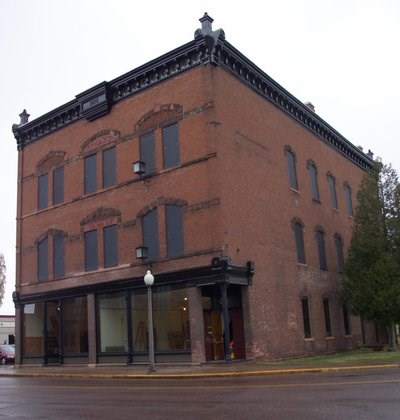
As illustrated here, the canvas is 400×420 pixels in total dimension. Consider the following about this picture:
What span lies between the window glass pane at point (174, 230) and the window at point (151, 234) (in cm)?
80

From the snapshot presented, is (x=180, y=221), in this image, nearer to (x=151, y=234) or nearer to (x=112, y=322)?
(x=151, y=234)

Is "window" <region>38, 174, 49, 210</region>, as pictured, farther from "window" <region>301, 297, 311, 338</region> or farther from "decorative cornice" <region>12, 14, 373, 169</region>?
"window" <region>301, 297, 311, 338</region>

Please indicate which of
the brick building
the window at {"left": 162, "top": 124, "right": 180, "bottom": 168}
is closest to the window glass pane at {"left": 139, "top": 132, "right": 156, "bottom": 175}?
the brick building

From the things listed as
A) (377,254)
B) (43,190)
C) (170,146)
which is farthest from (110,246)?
(377,254)

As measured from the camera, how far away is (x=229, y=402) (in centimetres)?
1107

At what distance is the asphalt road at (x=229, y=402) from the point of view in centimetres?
934

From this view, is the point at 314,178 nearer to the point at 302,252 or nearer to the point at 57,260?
the point at 302,252

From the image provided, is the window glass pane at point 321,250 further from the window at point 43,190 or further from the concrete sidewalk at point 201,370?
the window at point 43,190

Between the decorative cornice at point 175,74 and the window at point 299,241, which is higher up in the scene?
the decorative cornice at point 175,74

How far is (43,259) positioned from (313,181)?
54.1 feet

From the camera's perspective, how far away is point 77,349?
93.6ft

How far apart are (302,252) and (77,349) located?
12932 mm

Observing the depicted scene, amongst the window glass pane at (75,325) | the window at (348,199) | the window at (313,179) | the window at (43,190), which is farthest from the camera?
the window at (348,199)

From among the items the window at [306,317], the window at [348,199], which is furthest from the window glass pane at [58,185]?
the window at [348,199]
